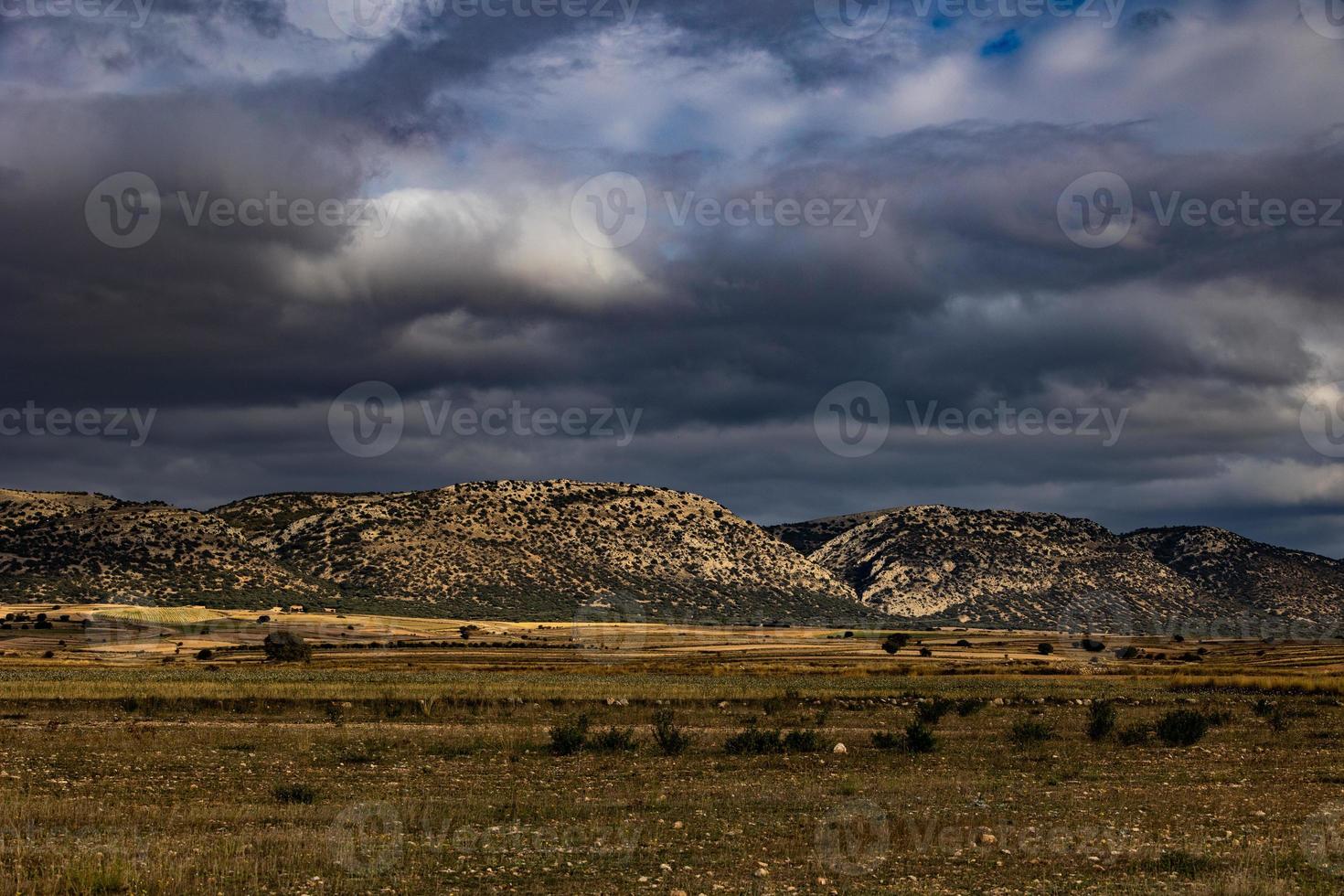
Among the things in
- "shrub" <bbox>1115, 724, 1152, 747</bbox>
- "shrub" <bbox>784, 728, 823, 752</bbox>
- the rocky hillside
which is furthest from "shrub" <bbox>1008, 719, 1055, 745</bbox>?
the rocky hillside

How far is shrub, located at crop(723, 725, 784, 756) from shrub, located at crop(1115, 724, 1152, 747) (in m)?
10.7

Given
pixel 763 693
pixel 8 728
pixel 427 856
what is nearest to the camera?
pixel 427 856

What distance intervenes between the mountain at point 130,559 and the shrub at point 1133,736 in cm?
13982

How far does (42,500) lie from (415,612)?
6847 centimetres

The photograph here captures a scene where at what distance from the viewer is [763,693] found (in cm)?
5138

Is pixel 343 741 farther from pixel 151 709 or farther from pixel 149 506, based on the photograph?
pixel 149 506

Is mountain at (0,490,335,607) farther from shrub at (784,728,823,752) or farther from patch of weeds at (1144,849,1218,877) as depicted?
patch of weeds at (1144,849,1218,877)

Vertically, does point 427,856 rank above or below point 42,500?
below

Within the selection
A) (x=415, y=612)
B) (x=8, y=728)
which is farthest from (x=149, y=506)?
(x=8, y=728)

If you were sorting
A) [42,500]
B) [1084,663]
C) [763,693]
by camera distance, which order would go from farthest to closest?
[42,500]
[1084,663]
[763,693]

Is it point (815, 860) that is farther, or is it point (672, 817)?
point (672, 817)

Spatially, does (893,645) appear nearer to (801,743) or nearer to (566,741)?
(801,743)

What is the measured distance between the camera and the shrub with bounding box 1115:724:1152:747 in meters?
33.1

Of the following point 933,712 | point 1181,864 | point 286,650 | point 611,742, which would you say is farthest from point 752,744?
point 286,650
